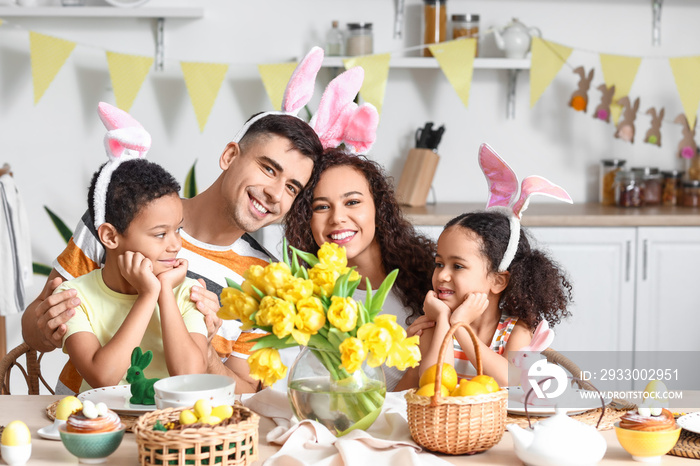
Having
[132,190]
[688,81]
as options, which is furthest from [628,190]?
[132,190]

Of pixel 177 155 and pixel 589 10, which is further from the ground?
pixel 589 10

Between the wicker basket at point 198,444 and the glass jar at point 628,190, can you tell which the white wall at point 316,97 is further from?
the wicker basket at point 198,444

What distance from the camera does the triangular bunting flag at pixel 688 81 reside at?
3219mm

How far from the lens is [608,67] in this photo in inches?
129

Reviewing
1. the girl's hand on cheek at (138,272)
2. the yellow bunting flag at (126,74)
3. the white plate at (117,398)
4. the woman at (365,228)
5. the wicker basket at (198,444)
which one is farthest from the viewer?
the yellow bunting flag at (126,74)

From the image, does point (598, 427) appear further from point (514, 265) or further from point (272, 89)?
point (272, 89)

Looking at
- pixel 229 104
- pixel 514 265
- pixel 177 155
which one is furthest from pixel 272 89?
pixel 514 265

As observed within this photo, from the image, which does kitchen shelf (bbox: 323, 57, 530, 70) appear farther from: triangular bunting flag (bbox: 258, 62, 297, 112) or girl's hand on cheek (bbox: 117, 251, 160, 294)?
girl's hand on cheek (bbox: 117, 251, 160, 294)

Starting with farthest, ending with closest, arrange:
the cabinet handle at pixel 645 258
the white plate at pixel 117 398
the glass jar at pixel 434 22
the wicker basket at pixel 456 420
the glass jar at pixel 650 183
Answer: the glass jar at pixel 650 183 → the glass jar at pixel 434 22 → the cabinet handle at pixel 645 258 → the white plate at pixel 117 398 → the wicker basket at pixel 456 420

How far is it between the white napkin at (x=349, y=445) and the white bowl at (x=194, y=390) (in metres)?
0.11

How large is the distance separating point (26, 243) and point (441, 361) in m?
2.18

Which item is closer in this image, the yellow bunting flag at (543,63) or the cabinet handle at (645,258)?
the cabinet handle at (645,258)

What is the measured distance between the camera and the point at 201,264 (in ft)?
6.08

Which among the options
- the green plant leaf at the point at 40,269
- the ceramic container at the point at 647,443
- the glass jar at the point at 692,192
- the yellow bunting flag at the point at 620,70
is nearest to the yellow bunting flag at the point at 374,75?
the yellow bunting flag at the point at 620,70
